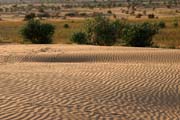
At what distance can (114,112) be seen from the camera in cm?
1038

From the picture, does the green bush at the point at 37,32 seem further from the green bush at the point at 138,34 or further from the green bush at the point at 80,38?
the green bush at the point at 138,34

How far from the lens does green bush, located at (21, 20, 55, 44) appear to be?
3338 centimetres

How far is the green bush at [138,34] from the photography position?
30.9 meters

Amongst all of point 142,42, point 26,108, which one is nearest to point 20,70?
point 26,108

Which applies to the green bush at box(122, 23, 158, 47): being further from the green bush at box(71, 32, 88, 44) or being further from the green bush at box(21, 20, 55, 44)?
the green bush at box(21, 20, 55, 44)

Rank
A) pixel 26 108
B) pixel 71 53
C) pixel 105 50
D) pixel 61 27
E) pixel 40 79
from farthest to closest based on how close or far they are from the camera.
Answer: pixel 61 27 < pixel 105 50 < pixel 71 53 < pixel 40 79 < pixel 26 108

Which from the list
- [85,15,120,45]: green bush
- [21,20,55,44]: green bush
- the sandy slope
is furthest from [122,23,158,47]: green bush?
the sandy slope

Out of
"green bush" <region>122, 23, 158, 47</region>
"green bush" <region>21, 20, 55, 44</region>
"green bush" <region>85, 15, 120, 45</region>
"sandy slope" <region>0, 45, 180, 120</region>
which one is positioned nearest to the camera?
"sandy slope" <region>0, 45, 180, 120</region>

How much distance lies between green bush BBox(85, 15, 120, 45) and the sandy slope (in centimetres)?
1117

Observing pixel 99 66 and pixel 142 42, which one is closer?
pixel 99 66

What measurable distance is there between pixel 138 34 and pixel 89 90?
60.1ft

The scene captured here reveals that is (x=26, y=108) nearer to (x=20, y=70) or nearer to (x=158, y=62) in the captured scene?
(x=20, y=70)

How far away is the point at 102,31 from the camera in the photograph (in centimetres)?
3269

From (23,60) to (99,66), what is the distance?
450 cm
